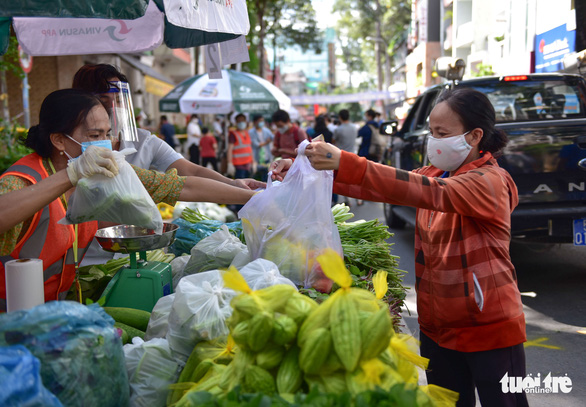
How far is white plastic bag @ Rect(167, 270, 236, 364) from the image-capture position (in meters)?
1.98

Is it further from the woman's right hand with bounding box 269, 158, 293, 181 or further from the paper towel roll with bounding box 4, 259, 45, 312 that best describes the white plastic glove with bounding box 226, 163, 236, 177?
the paper towel roll with bounding box 4, 259, 45, 312

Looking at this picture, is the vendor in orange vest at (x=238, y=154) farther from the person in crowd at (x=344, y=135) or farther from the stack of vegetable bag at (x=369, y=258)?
the stack of vegetable bag at (x=369, y=258)

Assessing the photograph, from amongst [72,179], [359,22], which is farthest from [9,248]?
[359,22]

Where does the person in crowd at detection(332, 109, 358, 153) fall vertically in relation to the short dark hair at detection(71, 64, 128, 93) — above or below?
below

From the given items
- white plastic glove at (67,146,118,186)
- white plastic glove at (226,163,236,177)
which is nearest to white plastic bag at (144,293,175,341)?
white plastic glove at (67,146,118,186)

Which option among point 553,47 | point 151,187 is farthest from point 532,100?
point 553,47

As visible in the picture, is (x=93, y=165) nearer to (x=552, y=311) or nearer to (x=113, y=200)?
(x=113, y=200)

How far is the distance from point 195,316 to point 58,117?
1.16m

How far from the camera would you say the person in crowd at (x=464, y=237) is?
2.07 metres

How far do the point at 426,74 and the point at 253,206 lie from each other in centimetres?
3856

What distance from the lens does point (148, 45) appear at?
4.59m

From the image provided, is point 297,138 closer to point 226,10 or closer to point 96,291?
point 226,10

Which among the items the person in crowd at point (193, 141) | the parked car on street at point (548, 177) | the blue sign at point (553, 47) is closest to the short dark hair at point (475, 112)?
the parked car on street at point (548, 177)

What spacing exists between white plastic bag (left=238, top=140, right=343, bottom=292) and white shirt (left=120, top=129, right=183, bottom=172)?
1475mm
